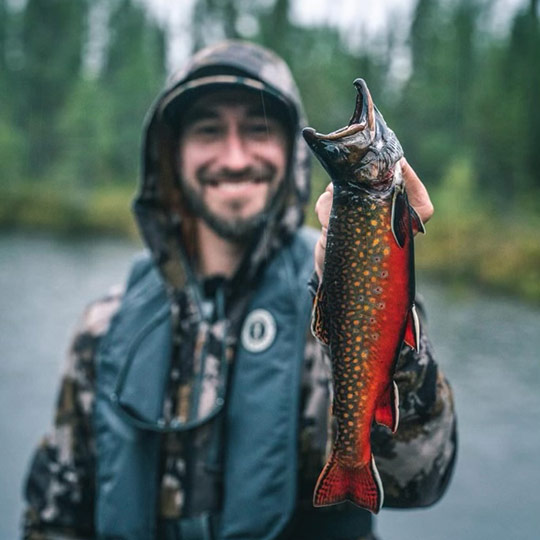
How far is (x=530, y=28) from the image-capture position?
28.8 metres

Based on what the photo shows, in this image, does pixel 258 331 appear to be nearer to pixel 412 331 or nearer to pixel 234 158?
pixel 234 158

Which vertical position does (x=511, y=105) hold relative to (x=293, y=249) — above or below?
above

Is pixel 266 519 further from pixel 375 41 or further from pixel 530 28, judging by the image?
pixel 530 28

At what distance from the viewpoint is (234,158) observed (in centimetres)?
330

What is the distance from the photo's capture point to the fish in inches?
58.0

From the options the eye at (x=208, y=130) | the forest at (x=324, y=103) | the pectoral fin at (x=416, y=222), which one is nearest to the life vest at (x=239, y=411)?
the eye at (x=208, y=130)

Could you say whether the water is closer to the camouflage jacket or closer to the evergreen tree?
the camouflage jacket

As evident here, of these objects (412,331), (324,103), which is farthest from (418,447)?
(324,103)

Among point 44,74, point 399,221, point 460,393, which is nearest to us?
point 399,221

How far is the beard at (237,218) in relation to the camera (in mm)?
3342

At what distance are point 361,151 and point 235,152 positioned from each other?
6.21ft

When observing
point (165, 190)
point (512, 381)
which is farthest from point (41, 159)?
point (165, 190)

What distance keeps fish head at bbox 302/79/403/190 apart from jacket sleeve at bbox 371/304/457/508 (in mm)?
774

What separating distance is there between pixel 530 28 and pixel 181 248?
29.0 meters
